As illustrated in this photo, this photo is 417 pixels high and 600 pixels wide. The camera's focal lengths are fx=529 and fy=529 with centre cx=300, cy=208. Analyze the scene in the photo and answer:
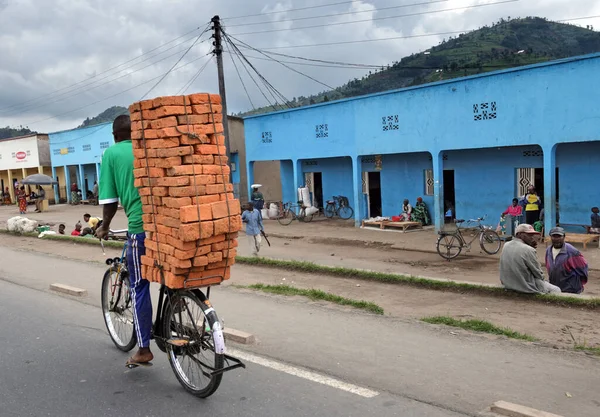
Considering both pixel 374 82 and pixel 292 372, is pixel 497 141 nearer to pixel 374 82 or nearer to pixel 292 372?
pixel 292 372

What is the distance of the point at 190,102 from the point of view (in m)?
3.98

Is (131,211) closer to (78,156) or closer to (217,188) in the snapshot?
(217,188)

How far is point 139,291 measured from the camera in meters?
4.48

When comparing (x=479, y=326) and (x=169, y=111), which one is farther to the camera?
(x=479, y=326)

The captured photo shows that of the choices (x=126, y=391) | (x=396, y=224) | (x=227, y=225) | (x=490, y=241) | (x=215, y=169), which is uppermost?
(x=215, y=169)

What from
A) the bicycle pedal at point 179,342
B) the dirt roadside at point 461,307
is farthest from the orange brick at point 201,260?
the dirt roadside at point 461,307

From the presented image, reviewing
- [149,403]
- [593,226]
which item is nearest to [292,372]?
[149,403]

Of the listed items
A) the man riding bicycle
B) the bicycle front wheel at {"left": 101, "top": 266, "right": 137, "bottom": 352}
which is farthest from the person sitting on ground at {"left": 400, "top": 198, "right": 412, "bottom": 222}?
the man riding bicycle

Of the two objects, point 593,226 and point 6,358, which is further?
point 593,226

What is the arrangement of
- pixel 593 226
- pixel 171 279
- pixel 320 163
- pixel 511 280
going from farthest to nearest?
pixel 320 163 → pixel 593 226 → pixel 511 280 → pixel 171 279

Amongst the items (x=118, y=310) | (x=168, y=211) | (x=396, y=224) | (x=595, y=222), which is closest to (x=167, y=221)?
(x=168, y=211)

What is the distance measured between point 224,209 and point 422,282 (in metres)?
5.35

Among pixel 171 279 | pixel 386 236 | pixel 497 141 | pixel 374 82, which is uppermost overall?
pixel 374 82

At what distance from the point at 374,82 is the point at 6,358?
87197 millimetres
